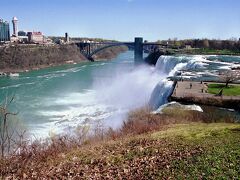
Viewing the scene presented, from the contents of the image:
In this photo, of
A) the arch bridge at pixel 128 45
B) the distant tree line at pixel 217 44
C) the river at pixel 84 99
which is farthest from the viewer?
the arch bridge at pixel 128 45

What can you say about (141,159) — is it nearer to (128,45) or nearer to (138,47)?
(138,47)

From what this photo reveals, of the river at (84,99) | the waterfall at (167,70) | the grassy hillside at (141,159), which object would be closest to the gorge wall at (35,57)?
the river at (84,99)

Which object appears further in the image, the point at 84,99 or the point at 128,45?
the point at 128,45

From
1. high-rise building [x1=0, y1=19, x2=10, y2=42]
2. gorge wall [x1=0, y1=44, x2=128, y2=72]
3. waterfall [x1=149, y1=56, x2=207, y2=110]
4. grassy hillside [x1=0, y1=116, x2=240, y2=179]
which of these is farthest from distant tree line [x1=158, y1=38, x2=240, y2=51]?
grassy hillside [x1=0, y1=116, x2=240, y2=179]

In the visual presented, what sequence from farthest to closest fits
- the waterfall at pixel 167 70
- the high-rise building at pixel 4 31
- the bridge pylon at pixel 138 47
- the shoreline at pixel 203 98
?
the high-rise building at pixel 4 31 → the bridge pylon at pixel 138 47 → the waterfall at pixel 167 70 → the shoreline at pixel 203 98

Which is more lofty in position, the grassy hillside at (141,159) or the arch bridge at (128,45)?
the arch bridge at (128,45)

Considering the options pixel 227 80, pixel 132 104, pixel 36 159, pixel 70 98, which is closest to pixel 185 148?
pixel 36 159

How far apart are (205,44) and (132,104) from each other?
2480 inches

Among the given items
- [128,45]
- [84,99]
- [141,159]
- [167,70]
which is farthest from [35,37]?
[141,159]

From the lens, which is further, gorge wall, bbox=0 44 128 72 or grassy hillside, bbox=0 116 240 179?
gorge wall, bbox=0 44 128 72

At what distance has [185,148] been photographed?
9.49 metres

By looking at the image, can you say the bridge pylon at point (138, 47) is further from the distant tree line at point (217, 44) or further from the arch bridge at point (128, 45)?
the distant tree line at point (217, 44)

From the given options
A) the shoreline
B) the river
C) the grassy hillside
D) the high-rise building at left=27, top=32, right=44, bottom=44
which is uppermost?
the high-rise building at left=27, top=32, right=44, bottom=44

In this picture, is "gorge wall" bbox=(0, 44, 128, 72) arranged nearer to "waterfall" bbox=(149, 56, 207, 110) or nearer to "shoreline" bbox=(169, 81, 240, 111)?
"waterfall" bbox=(149, 56, 207, 110)
